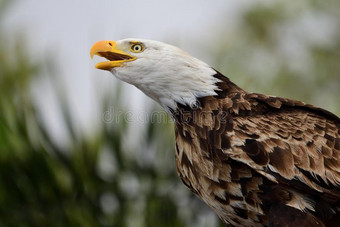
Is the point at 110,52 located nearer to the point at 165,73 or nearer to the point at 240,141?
the point at 165,73

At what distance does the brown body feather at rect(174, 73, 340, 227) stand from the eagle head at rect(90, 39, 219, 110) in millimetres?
99

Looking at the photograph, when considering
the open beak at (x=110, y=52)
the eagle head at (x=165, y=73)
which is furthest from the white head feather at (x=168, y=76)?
the open beak at (x=110, y=52)

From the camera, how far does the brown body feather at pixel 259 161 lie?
3.62 m

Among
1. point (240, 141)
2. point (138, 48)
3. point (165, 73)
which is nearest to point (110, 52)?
point (138, 48)

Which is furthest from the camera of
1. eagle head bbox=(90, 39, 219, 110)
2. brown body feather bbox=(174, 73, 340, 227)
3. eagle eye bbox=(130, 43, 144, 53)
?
eagle eye bbox=(130, 43, 144, 53)

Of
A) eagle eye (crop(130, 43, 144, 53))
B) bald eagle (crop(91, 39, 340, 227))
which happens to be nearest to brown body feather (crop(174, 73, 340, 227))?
bald eagle (crop(91, 39, 340, 227))

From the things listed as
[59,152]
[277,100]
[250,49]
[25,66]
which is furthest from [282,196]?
[250,49]

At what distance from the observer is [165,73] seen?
411 cm

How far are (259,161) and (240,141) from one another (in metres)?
0.19

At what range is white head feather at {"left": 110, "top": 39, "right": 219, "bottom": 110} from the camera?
4109 mm

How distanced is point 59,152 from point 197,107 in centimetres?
192

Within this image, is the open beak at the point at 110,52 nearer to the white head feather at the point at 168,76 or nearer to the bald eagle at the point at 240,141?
the bald eagle at the point at 240,141

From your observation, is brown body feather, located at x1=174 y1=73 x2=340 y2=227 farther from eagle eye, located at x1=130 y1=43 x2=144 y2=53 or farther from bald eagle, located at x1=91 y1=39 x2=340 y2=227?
eagle eye, located at x1=130 y1=43 x2=144 y2=53

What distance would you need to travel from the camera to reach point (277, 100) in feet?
13.4
